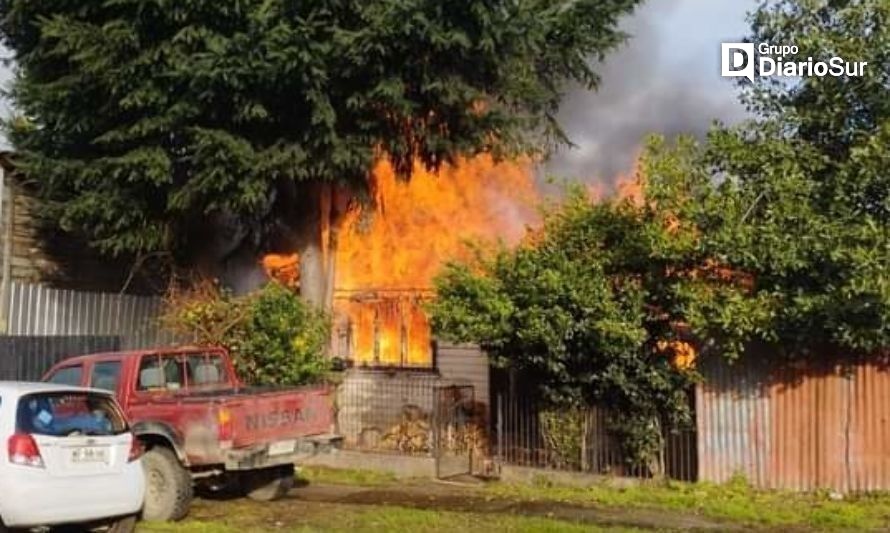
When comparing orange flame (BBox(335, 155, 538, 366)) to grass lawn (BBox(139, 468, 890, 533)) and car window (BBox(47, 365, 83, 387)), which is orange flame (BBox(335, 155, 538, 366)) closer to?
grass lawn (BBox(139, 468, 890, 533))

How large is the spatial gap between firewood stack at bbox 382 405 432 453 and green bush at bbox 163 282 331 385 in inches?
59.6

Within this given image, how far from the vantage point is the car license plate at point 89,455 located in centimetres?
841

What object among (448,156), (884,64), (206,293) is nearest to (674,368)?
(884,64)

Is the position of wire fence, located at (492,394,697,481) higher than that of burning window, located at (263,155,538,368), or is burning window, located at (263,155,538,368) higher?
burning window, located at (263,155,538,368)

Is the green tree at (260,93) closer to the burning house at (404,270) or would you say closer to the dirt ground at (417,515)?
the burning house at (404,270)

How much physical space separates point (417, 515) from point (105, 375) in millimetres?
3930

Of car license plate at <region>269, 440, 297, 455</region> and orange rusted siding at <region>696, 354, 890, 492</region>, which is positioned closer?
car license plate at <region>269, 440, 297, 455</region>

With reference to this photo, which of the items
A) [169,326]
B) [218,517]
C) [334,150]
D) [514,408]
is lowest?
[218,517]

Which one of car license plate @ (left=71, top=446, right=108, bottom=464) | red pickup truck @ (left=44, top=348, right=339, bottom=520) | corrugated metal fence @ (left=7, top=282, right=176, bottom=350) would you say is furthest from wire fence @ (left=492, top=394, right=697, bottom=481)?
corrugated metal fence @ (left=7, top=282, right=176, bottom=350)

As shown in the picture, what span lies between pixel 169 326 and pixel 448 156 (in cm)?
524

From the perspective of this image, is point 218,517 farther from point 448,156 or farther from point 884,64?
point 884,64

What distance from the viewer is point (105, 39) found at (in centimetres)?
1445

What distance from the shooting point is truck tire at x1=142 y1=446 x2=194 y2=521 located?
1026 cm

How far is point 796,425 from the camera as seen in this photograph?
11469 millimetres
